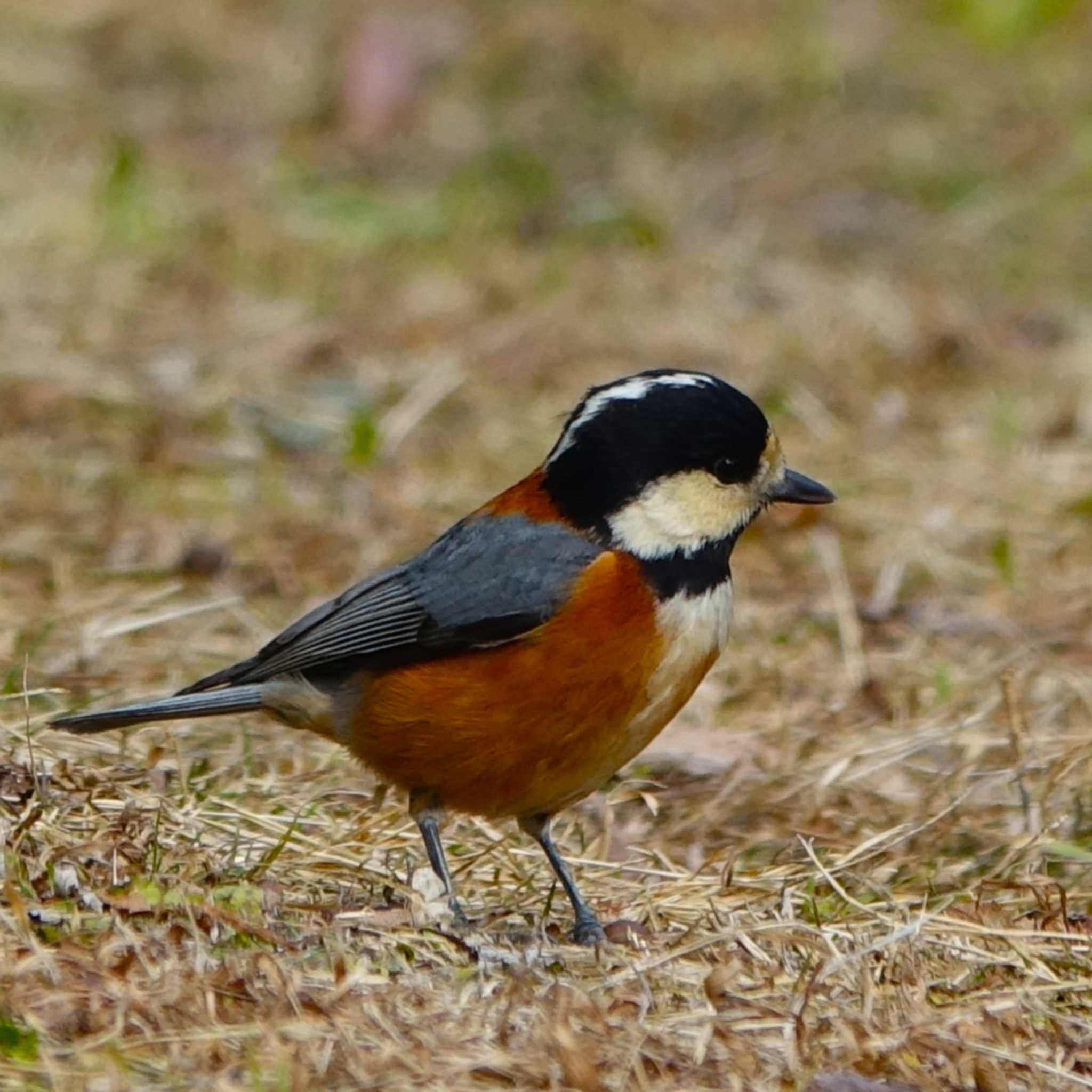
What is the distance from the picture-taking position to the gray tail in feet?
16.2

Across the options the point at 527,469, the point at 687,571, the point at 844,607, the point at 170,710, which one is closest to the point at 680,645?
the point at 687,571

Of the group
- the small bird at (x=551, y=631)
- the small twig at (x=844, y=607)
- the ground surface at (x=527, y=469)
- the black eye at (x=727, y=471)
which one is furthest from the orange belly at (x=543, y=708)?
the small twig at (x=844, y=607)

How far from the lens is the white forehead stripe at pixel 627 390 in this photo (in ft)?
16.1

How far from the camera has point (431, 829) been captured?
4855mm

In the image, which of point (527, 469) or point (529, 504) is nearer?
point (529, 504)

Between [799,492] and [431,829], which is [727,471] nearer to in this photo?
[799,492]

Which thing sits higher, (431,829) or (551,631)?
(551,631)

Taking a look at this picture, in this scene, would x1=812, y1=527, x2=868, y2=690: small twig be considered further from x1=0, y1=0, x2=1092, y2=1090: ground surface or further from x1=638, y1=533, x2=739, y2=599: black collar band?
x1=638, y1=533, x2=739, y2=599: black collar band

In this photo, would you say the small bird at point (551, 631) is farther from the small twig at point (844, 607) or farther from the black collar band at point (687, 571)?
the small twig at point (844, 607)

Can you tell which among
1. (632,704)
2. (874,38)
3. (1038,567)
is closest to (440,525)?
(1038,567)

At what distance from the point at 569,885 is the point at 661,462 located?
3.49ft

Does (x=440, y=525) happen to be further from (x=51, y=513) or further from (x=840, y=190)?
(x=840, y=190)

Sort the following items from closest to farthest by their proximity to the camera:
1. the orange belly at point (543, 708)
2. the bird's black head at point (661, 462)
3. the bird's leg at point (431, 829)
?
the orange belly at point (543, 708)
the bird's leg at point (431, 829)
the bird's black head at point (661, 462)

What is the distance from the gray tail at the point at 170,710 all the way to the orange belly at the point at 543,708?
0.51 metres
